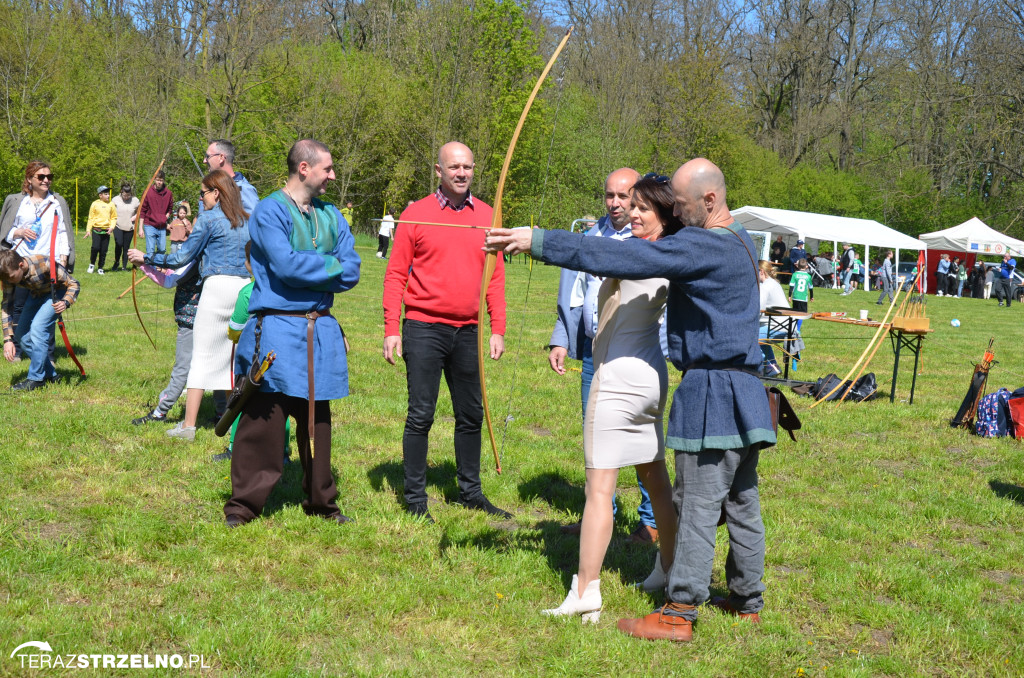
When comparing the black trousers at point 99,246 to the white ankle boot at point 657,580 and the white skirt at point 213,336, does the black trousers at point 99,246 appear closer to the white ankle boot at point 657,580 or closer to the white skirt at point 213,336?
the white skirt at point 213,336

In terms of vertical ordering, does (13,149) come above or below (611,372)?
above

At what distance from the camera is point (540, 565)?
13.9ft

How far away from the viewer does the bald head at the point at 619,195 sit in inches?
169

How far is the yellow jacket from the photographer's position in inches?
634

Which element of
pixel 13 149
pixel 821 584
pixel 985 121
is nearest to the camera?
pixel 821 584

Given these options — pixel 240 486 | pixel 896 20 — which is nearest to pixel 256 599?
pixel 240 486

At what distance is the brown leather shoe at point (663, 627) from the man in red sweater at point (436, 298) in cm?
154

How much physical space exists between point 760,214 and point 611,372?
1154 inches

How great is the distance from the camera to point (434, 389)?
4.81 meters

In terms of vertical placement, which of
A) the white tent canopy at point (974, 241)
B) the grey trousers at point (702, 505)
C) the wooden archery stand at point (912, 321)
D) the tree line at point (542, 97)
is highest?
the tree line at point (542, 97)

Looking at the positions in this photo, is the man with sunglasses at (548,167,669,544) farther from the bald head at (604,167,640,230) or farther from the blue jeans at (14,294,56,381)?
the blue jeans at (14,294,56,381)

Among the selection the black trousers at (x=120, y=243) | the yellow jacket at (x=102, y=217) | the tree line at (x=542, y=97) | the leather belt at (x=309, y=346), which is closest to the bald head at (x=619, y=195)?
the leather belt at (x=309, y=346)

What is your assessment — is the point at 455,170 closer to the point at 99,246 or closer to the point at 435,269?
the point at 435,269

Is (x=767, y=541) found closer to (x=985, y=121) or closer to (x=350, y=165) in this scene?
(x=350, y=165)
